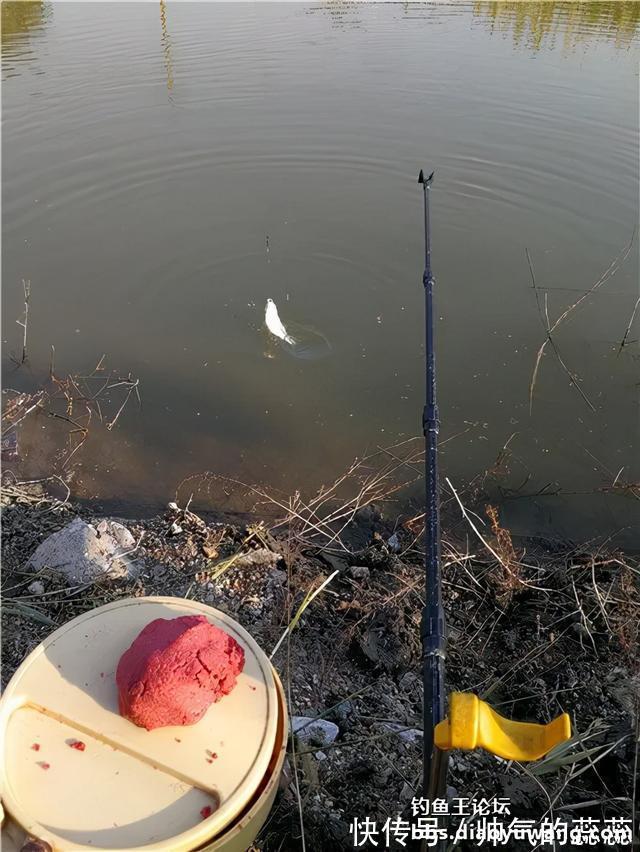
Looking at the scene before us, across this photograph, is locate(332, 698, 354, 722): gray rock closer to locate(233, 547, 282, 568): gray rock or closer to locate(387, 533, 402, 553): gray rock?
locate(233, 547, 282, 568): gray rock

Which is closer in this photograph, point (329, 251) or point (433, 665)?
point (433, 665)

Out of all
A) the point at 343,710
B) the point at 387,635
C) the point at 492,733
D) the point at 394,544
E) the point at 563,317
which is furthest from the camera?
the point at 563,317

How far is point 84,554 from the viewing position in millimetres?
2740

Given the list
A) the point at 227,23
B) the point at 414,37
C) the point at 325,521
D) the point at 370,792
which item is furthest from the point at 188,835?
the point at 227,23

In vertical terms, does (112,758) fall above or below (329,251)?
above

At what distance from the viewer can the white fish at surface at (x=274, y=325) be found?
4.53 m

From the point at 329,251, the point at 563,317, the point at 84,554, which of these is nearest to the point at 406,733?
the point at 84,554

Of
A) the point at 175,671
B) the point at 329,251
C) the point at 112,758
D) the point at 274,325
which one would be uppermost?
the point at 175,671

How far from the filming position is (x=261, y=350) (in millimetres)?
4457

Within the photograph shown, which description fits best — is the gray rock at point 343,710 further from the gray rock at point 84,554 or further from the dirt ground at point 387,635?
the gray rock at point 84,554

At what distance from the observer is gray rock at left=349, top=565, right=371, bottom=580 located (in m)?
2.83

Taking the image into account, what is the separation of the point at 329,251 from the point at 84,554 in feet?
11.6

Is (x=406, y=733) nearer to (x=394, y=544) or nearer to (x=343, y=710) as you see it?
(x=343, y=710)

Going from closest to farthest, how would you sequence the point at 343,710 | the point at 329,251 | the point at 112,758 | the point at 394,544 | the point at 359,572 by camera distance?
1. the point at 112,758
2. the point at 343,710
3. the point at 359,572
4. the point at 394,544
5. the point at 329,251
